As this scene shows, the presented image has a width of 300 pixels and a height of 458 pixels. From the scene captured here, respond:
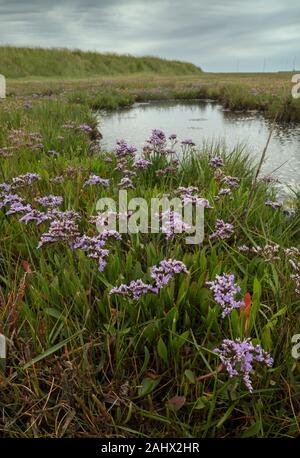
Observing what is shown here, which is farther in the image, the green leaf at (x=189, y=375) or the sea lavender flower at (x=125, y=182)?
the sea lavender flower at (x=125, y=182)

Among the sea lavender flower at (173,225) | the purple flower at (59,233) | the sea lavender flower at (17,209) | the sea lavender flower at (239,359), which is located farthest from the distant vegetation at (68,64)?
the sea lavender flower at (239,359)

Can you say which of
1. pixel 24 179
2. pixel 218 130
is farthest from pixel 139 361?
pixel 218 130

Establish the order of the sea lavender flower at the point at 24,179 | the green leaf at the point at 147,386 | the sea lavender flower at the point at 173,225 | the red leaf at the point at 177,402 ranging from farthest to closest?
the sea lavender flower at the point at 24,179, the sea lavender flower at the point at 173,225, the green leaf at the point at 147,386, the red leaf at the point at 177,402

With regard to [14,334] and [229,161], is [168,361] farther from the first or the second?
[229,161]

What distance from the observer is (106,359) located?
2.46 m

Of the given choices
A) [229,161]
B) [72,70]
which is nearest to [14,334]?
[229,161]

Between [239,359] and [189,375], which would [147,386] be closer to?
[189,375]

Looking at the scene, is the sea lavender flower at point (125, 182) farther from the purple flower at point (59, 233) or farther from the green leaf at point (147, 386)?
the green leaf at point (147, 386)

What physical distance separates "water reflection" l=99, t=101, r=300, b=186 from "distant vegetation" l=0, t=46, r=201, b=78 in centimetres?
2499

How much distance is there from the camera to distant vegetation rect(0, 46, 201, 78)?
40.0 metres

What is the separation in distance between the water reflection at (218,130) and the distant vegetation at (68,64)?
25.0 m

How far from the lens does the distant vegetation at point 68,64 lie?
4000cm

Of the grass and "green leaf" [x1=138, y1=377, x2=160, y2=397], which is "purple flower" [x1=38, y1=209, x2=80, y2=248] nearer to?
the grass
